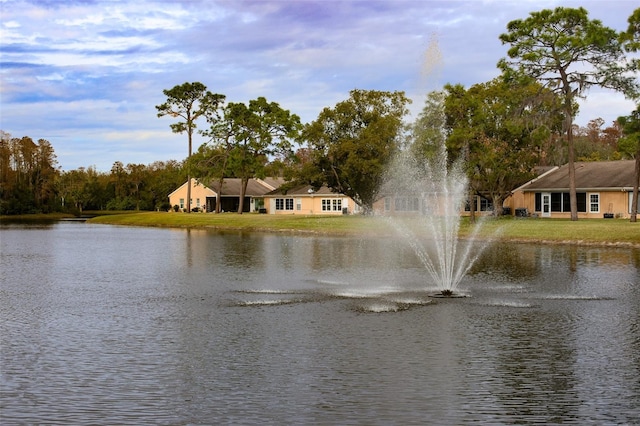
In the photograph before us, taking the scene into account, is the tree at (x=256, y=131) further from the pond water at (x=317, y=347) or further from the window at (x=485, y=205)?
the pond water at (x=317, y=347)

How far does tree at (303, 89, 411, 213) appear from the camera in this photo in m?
72.4

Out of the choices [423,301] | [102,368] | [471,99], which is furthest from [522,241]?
[102,368]

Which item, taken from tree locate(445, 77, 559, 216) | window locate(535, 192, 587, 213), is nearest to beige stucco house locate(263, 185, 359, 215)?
window locate(535, 192, 587, 213)

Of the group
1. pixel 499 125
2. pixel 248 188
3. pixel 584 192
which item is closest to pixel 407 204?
pixel 584 192

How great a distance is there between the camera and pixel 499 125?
202 ft

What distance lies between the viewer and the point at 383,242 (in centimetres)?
5000

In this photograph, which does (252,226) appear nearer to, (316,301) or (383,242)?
(383,242)

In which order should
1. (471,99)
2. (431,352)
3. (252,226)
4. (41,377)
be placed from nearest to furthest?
1. (41,377)
2. (431,352)
3. (471,99)
4. (252,226)

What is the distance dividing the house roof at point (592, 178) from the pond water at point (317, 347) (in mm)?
37666

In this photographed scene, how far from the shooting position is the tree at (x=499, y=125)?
57156 millimetres

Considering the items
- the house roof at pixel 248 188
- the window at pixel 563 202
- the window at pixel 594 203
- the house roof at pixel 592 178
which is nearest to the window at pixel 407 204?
the house roof at pixel 592 178

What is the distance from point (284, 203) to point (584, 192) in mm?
43642

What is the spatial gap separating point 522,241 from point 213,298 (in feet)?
99.7

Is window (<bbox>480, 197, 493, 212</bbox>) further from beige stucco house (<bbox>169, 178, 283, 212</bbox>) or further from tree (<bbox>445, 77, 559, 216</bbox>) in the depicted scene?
beige stucco house (<bbox>169, 178, 283, 212</bbox>)
